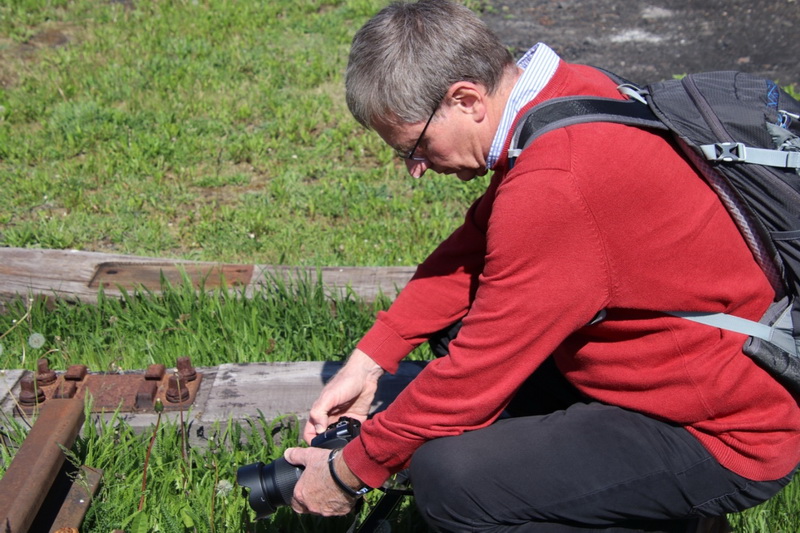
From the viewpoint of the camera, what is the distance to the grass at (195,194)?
2705 millimetres

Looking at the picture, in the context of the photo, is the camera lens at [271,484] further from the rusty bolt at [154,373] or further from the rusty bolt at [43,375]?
the rusty bolt at [43,375]

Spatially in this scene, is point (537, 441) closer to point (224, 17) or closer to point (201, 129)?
point (201, 129)

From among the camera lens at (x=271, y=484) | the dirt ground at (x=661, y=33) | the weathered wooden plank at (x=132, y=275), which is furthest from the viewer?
the dirt ground at (x=661, y=33)

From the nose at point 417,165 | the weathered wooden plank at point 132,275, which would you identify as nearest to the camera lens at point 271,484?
the nose at point 417,165

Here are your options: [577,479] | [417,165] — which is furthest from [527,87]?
[577,479]

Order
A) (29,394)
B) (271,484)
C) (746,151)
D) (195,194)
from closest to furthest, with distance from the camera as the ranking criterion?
1. (746,151)
2. (271,484)
3. (29,394)
4. (195,194)

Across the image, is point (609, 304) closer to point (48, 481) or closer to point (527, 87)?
point (527, 87)

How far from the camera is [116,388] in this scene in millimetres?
2908

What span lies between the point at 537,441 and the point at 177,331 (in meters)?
1.82

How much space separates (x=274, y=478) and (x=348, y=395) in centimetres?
38

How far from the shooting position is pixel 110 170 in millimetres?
5203

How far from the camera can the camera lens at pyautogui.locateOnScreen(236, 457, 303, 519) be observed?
2.26 m

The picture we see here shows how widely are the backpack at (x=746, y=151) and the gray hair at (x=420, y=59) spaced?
0.58 ft

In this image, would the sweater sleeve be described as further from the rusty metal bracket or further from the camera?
the rusty metal bracket
